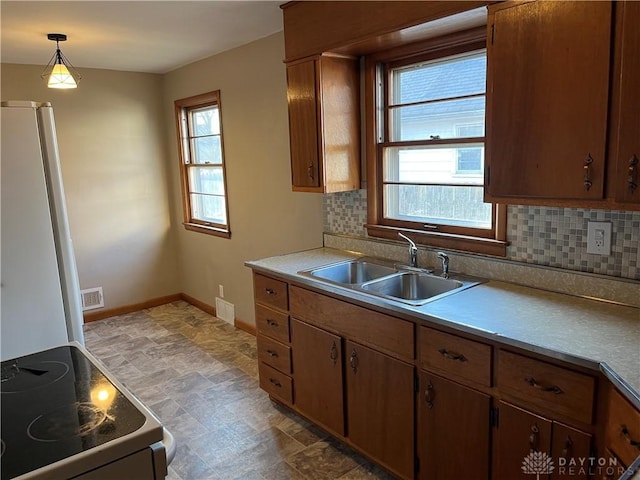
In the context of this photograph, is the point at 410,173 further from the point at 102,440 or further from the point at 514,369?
the point at 102,440

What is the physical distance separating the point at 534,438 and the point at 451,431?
355mm

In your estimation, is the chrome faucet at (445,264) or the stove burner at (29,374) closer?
the stove burner at (29,374)

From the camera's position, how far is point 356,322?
7.39 ft

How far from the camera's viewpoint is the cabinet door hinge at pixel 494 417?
1.74 meters

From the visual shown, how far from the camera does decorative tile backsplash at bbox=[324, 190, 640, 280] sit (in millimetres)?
1873

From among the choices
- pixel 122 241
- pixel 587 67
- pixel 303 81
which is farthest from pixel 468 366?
pixel 122 241

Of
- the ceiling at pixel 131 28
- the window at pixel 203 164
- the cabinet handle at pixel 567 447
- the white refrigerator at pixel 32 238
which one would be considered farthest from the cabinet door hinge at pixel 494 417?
the window at pixel 203 164

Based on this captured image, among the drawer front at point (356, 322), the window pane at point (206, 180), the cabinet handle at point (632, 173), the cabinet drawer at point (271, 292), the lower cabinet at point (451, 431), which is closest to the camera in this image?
the cabinet handle at point (632, 173)

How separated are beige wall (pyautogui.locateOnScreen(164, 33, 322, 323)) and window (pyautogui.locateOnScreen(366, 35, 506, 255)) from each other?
0.64 m

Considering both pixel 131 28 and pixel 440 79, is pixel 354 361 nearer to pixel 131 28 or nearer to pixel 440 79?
pixel 440 79

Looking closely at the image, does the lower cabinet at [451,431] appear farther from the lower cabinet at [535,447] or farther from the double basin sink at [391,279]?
the double basin sink at [391,279]

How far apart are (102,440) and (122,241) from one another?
13.6ft

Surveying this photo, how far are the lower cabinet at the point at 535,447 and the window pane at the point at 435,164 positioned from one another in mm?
1195

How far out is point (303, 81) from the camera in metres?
2.76
